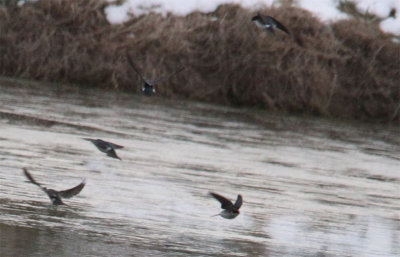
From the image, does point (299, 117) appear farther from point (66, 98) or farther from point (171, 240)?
point (171, 240)

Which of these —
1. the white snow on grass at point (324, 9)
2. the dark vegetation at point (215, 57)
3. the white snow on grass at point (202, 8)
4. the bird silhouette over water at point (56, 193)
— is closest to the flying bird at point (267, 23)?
the bird silhouette over water at point (56, 193)

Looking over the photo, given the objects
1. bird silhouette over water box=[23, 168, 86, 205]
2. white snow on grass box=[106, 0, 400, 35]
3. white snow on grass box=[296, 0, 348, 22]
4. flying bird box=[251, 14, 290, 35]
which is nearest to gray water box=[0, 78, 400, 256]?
bird silhouette over water box=[23, 168, 86, 205]

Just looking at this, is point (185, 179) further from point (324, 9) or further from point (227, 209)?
point (324, 9)

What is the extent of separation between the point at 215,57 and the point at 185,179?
25.6 feet

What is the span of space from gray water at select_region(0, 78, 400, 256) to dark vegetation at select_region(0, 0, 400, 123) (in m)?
0.85

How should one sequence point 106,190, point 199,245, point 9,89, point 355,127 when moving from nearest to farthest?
point 199,245
point 106,190
point 9,89
point 355,127

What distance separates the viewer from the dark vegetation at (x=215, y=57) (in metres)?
17.1

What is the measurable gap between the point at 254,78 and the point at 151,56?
157 centimetres

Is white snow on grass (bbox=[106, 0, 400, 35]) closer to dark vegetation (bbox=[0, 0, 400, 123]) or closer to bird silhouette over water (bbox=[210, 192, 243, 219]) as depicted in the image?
dark vegetation (bbox=[0, 0, 400, 123])

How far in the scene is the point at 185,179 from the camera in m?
9.98

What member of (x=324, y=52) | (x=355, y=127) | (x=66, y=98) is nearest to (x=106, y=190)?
(x=66, y=98)

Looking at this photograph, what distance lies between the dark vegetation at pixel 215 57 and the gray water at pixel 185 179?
845 mm

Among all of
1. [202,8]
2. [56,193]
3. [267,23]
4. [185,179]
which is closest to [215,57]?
[202,8]

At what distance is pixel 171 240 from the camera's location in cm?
739
